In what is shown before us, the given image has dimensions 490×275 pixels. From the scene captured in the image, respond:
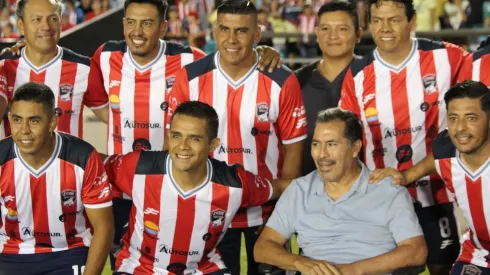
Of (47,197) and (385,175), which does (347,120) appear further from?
(47,197)

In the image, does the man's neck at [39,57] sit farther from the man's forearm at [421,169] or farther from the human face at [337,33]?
the man's forearm at [421,169]

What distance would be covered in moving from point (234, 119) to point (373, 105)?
813 millimetres

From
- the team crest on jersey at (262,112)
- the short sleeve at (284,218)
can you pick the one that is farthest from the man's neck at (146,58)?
the short sleeve at (284,218)

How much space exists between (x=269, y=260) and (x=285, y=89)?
1131 millimetres

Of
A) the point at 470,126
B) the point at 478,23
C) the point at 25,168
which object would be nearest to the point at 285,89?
the point at 470,126

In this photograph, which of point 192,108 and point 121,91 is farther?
A: point 121,91

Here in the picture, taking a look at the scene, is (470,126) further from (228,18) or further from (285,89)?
(228,18)

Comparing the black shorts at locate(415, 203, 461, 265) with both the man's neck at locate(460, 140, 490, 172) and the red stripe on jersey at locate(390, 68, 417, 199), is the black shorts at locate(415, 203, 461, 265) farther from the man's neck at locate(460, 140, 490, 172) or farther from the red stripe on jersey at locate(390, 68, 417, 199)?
the man's neck at locate(460, 140, 490, 172)

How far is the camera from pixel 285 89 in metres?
4.80

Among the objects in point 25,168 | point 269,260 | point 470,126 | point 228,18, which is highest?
point 228,18

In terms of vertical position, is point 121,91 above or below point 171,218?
above

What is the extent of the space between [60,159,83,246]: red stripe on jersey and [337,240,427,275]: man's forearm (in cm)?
144

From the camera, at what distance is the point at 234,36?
4750mm

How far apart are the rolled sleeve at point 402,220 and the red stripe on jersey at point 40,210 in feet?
5.83
